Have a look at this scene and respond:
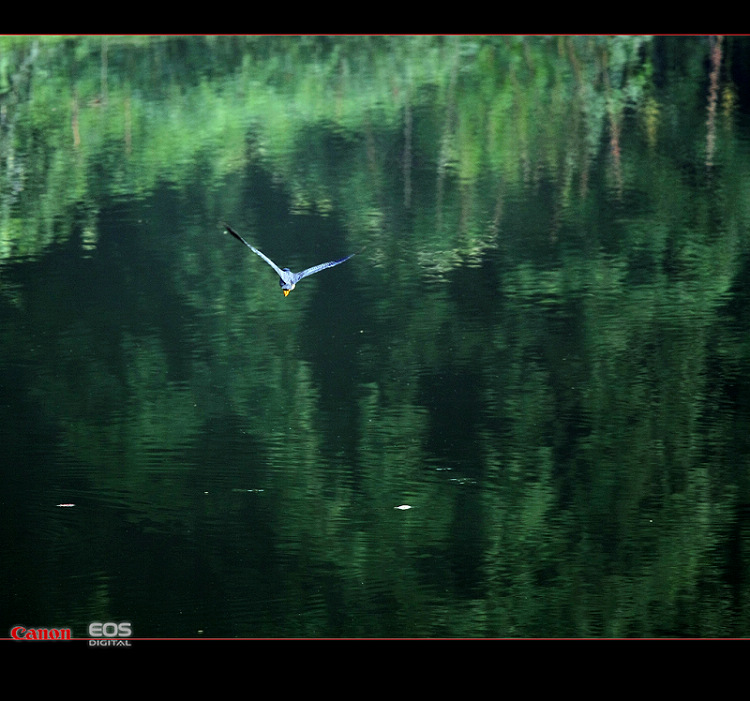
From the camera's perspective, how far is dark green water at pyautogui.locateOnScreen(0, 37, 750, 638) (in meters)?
6.82

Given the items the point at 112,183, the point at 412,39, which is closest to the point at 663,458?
the point at 112,183

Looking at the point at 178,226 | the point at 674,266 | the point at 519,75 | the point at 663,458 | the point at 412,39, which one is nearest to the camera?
the point at 663,458

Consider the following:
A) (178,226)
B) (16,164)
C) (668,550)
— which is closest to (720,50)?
(178,226)

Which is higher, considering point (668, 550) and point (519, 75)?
point (519, 75)

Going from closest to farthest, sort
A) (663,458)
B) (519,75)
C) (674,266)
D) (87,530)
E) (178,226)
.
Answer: (87,530) → (663,458) → (674,266) → (178,226) → (519,75)

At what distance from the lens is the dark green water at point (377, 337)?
6.82m

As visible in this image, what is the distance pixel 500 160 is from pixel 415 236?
1.97 metres

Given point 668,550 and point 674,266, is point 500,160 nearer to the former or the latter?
point 674,266

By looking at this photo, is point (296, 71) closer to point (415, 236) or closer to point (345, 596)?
point (415, 236)

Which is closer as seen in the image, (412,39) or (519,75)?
(519,75)

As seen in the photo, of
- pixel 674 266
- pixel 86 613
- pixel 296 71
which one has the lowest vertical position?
pixel 86 613

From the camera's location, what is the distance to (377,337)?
9242 millimetres

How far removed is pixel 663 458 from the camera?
7.77 m

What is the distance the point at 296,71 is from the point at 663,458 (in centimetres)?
790
